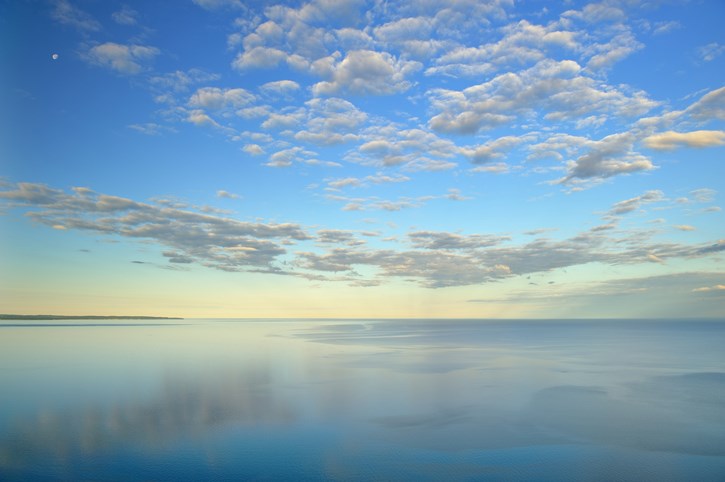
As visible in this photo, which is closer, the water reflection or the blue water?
the blue water

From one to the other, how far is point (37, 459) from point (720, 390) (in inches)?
1304

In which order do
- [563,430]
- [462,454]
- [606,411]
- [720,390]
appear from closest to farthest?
1. [462,454]
2. [563,430]
3. [606,411]
4. [720,390]

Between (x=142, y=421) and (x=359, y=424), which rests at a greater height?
(x=142, y=421)

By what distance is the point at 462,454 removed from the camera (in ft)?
47.6

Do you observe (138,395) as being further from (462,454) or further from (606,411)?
(606,411)

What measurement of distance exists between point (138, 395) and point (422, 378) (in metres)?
17.1

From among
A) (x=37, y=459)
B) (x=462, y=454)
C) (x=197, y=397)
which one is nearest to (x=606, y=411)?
(x=462, y=454)

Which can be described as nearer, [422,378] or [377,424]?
[377,424]

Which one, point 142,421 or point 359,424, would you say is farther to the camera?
point 359,424

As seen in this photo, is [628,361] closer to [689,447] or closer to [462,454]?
[689,447]

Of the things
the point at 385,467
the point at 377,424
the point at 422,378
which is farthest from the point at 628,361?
the point at 385,467

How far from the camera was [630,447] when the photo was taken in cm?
1527

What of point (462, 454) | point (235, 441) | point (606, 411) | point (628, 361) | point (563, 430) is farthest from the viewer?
point (628, 361)

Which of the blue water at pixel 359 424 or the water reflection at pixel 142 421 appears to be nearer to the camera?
the blue water at pixel 359 424
